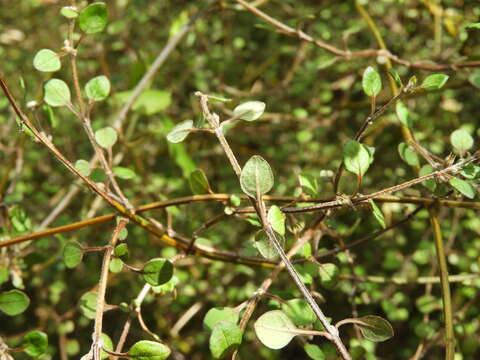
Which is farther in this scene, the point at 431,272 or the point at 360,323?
the point at 431,272

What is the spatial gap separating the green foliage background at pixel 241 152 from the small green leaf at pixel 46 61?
0.32 metres

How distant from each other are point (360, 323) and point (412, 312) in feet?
2.26

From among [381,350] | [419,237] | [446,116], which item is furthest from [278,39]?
[381,350]

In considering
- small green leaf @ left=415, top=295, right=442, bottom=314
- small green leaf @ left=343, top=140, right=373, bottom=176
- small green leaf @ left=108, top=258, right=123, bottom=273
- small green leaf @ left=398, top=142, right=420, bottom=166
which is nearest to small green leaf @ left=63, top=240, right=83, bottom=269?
small green leaf @ left=108, top=258, right=123, bottom=273

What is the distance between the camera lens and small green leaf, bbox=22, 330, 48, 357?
26.7 inches

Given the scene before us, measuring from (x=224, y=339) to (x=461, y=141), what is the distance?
437mm

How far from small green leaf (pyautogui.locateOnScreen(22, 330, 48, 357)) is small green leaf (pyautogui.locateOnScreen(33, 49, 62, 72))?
371mm

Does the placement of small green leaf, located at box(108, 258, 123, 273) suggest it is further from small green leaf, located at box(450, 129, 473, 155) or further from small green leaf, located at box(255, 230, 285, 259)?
small green leaf, located at box(450, 129, 473, 155)

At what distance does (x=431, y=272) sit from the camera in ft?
3.47

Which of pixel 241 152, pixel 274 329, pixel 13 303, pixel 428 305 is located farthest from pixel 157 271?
pixel 241 152

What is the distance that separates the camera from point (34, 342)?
681 millimetres

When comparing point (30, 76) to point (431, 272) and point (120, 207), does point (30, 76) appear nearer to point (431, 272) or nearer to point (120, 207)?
point (120, 207)

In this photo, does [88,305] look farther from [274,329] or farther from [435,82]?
[435,82]

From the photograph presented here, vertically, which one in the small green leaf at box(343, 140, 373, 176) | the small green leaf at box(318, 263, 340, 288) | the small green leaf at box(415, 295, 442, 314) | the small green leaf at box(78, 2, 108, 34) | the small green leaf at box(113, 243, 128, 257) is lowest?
the small green leaf at box(415, 295, 442, 314)
